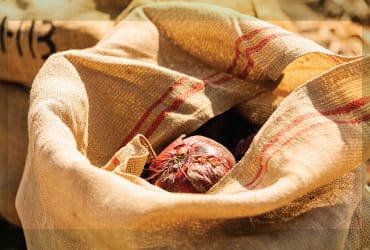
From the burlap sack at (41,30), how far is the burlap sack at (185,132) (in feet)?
0.60

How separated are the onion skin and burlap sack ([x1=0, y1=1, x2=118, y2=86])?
1.38 ft

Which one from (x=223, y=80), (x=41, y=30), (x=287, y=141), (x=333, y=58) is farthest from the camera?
(x=41, y=30)

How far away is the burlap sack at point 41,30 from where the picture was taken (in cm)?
121

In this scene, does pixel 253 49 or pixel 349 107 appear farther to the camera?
pixel 253 49

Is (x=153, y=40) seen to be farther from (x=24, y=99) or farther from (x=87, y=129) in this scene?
(x=24, y=99)

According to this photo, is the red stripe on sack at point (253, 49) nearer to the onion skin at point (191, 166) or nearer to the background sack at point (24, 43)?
the onion skin at point (191, 166)

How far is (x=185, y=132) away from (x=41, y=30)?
1.48 feet

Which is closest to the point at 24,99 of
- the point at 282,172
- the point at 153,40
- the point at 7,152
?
the point at 7,152

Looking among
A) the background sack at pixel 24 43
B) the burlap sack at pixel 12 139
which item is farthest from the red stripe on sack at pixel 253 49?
the burlap sack at pixel 12 139

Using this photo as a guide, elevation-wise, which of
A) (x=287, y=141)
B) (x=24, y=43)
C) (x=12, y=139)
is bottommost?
(x=12, y=139)

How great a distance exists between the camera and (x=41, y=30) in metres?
1.23

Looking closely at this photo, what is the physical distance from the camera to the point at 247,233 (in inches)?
26.9

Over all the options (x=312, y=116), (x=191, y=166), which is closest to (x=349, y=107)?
(x=312, y=116)

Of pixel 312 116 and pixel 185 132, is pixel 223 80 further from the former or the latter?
pixel 312 116
